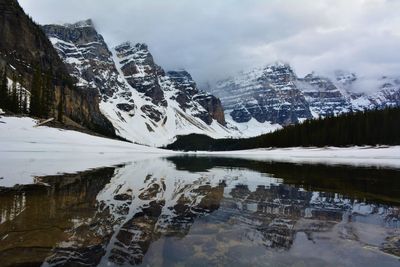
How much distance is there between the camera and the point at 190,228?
877 centimetres

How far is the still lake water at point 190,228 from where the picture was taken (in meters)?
6.57

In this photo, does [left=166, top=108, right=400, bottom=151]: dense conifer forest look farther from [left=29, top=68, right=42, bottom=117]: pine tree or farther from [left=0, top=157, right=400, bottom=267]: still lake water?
[left=0, top=157, right=400, bottom=267]: still lake water

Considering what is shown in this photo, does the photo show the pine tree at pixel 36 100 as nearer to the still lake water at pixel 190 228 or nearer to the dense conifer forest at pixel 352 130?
the still lake water at pixel 190 228

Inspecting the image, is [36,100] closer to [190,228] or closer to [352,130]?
[352,130]

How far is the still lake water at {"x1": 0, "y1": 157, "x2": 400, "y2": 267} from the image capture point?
657 centimetres

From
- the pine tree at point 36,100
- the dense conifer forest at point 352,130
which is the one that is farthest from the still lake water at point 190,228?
the dense conifer forest at point 352,130

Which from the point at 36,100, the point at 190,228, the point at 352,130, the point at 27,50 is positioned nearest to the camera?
the point at 190,228

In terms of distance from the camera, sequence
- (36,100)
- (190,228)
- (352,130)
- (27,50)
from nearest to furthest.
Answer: (190,228)
(36,100)
(352,130)
(27,50)

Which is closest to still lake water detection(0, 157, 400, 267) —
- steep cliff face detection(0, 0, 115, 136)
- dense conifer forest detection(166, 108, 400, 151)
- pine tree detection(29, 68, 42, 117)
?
pine tree detection(29, 68, 42, 117)

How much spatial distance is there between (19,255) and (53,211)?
12.4 feet

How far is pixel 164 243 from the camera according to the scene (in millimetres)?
7418

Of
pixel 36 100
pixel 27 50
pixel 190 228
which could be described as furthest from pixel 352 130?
pixel 27 50

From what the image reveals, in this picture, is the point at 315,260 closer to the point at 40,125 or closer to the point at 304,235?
the point at 304,235

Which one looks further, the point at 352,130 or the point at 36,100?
the point at 352,130
